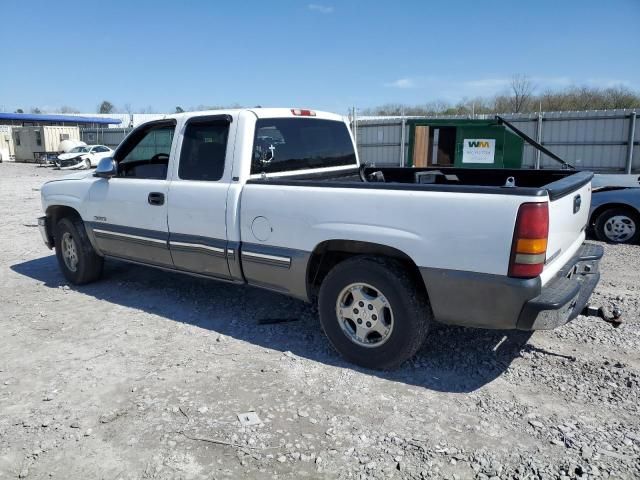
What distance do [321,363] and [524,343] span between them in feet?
5.50

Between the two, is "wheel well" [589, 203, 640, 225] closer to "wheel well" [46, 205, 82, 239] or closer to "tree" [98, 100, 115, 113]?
"wheel well" [46, 205, 82, 239]

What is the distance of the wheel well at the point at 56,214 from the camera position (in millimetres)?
6113

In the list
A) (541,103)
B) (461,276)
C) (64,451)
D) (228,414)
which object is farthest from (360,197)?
(541,103)

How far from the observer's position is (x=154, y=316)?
5.07 metres

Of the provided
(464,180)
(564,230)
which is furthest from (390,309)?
(464,180)

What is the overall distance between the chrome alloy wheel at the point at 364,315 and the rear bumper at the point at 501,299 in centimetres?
39

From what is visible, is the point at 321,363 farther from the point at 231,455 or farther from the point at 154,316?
the point at 154,316

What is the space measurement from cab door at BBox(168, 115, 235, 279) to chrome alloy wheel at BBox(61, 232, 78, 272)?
1.94 m

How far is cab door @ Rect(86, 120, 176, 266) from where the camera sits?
4938 millimetres

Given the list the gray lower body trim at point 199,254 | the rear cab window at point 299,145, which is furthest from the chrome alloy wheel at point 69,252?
the rear cab window at point 299,145

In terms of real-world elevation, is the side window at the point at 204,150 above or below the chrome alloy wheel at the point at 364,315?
above

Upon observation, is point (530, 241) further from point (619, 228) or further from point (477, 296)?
point (619, 228)

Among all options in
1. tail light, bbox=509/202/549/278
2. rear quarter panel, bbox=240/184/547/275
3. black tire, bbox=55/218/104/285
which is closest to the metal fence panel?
black tire, bbox=55/218/104/285

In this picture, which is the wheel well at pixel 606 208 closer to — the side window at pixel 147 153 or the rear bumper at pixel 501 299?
the rear bumper at pixel 501 299
